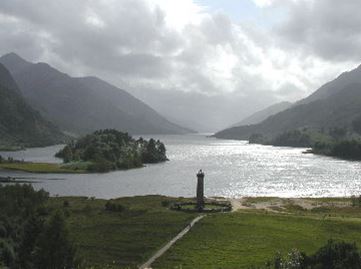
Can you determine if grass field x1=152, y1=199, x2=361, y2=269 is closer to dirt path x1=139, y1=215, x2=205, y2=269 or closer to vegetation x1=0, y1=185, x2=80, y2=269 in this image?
dirt path x1=139, y1=215, x2=205, y2=269

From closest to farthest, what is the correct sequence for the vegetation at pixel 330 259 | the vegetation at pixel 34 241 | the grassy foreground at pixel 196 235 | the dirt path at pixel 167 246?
the vegetation at pixel 330 259 < the vegetation at pixel 34 241 < the dirt path at pixel 167 246 < the grassy foreground at pixel 196 235

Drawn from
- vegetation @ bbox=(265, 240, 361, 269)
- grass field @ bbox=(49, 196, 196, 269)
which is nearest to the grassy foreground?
grass field @ bbox=(49, 196, 196, 269)

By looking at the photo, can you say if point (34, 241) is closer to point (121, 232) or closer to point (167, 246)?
point (167, 246)

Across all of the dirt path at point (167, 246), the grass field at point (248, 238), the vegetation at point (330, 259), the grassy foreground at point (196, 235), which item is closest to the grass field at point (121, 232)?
the grassy foreground at point (196, 235)

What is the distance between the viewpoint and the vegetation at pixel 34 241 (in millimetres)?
60625

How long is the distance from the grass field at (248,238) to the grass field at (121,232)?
4202 mm

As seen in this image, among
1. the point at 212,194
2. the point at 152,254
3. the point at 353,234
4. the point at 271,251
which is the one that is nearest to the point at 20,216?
the point at 152,254

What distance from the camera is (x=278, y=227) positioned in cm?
9331

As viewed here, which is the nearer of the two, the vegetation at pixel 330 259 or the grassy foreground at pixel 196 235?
the vegetation at pixel 330 259

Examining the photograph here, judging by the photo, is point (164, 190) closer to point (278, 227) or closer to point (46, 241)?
point (278, 227)

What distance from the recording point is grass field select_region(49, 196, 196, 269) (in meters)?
74.4

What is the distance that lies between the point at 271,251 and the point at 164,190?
407ft

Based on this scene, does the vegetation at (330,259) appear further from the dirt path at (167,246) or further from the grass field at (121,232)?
the grass field at (121,232)

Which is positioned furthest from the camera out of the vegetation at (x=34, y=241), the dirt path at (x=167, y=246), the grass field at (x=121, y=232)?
the grass field at (x=121, y=232)
